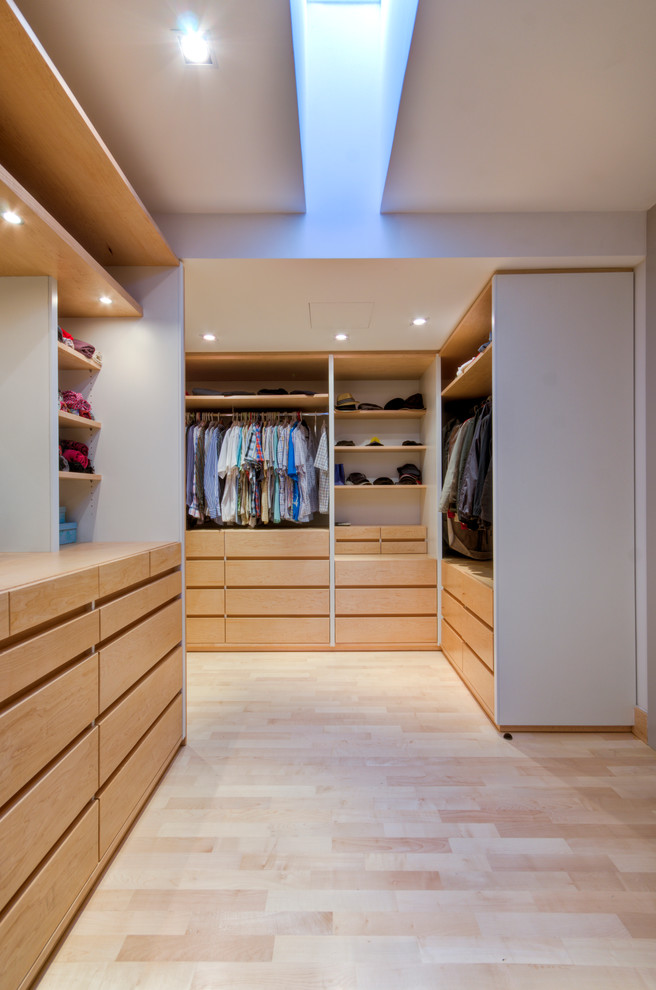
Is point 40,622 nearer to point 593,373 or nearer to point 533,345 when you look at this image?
point 533,345

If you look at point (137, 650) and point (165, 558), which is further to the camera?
point (165, 558)

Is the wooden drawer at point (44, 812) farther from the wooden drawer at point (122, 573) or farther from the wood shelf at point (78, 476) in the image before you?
the wood shelf at point (78, 476)

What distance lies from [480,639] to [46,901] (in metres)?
2.00

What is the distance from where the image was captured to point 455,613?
114 inches

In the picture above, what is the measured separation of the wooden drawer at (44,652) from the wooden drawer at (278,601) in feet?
6.68

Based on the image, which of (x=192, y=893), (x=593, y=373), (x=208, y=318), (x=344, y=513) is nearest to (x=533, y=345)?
(x=593, y=373)

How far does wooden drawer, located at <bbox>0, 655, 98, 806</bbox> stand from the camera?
0.89m

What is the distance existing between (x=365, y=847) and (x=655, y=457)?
1.96 metres

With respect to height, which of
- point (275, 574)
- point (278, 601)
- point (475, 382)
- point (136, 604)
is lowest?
point (278, 601)

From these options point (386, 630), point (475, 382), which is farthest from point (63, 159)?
point (386, 630)

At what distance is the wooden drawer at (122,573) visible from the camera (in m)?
1.28

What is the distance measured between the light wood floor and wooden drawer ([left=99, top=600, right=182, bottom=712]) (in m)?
0.51

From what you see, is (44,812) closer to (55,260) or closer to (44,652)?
(44,652)

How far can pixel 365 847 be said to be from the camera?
140 cm
